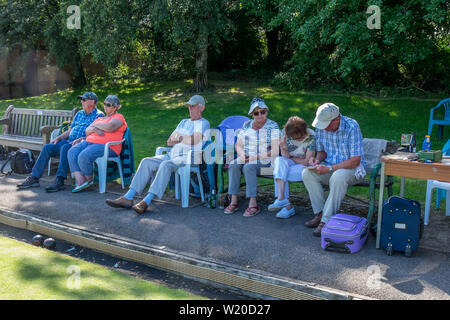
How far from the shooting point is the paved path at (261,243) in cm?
402

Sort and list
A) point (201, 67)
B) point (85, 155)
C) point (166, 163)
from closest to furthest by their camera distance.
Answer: point (166, 163) < point (85, 155) < point (201, 67)

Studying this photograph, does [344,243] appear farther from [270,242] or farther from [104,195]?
[104,195]

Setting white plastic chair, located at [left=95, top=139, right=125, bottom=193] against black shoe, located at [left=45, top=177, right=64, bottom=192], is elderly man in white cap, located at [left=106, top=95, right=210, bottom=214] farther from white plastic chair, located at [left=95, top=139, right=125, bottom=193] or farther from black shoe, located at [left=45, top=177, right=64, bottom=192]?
black shoe, located at [left=45, top=177, right=64, bottom=192]

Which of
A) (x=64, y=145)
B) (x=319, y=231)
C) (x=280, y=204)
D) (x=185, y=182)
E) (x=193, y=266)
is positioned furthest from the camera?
(x=64, y=145)

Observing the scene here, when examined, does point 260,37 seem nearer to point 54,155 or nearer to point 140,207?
point 54,155

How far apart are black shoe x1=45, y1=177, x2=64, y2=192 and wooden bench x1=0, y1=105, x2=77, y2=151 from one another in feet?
3.63

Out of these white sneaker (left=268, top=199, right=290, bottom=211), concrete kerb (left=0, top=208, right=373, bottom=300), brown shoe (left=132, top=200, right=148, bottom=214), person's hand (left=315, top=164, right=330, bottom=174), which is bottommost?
concrete kerb (left=0, top=208, right=373, bottom=300)

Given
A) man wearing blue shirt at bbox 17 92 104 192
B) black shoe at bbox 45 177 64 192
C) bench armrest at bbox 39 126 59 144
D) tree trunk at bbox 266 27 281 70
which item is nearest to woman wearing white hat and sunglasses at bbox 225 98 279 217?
man wearing blue shirt at bbox 17 92 104 192

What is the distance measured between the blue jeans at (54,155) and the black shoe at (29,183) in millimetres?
62

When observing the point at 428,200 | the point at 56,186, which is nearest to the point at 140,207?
the point at 56,186

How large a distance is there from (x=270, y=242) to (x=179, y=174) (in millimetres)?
1790

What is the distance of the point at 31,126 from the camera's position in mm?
9258

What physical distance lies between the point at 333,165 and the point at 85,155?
11.3 ft

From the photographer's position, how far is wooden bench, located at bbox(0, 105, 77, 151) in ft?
26.9
